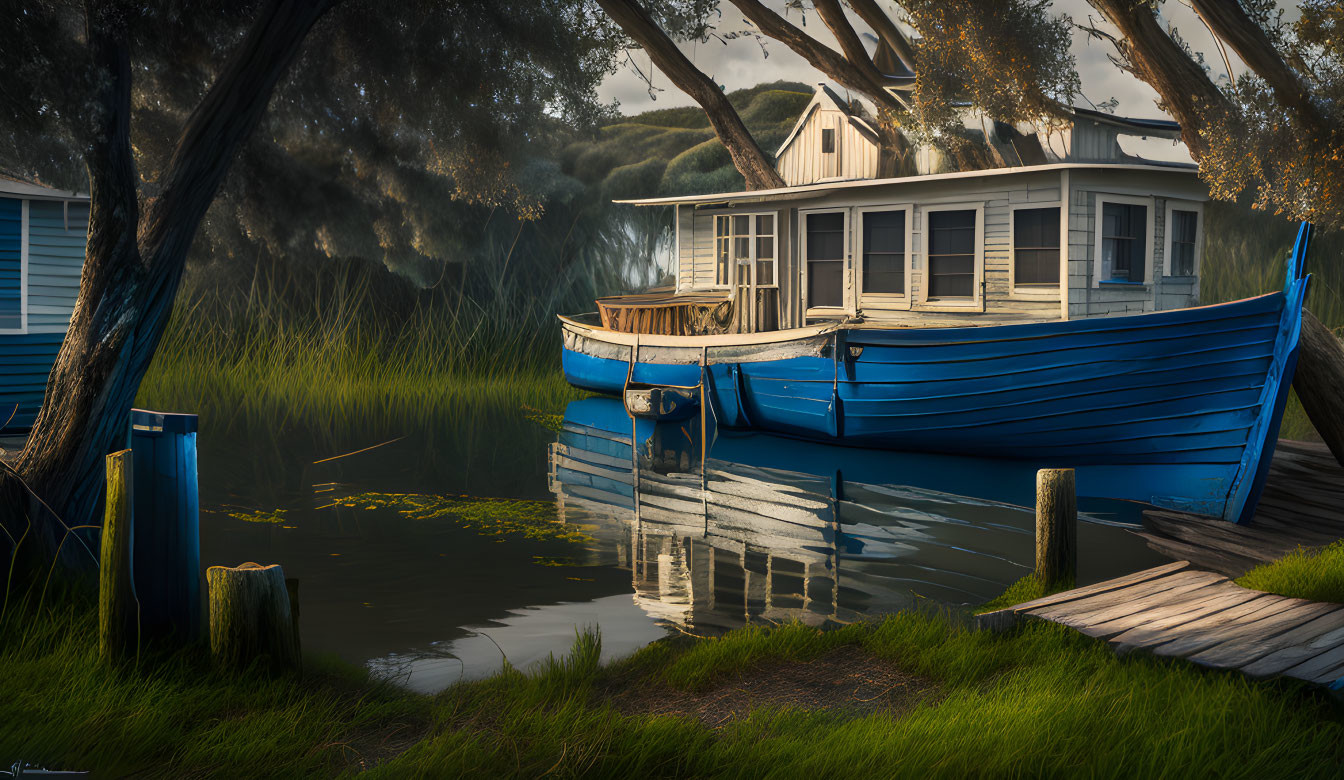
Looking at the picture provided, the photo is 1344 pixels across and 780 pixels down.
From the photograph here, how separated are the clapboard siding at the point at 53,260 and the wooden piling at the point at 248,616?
8614 millimetres

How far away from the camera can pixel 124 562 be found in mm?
5148

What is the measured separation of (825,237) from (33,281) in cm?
1038

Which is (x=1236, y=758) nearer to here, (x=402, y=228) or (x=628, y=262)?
(x=402, y=228)

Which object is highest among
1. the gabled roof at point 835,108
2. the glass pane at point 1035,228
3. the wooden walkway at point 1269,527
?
the gabled roof at point 835,108

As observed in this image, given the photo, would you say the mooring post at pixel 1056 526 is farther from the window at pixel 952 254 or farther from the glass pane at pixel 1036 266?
the window at pixel 952 254

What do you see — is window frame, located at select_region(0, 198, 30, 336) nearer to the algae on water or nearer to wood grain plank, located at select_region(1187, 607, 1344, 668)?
the algae on water

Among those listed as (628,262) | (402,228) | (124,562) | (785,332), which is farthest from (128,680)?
(628,262)

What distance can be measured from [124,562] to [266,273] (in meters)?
18.0

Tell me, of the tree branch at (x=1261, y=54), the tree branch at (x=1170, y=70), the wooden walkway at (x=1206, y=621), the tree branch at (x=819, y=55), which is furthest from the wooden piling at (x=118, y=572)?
the tree branch at (x=819, y=55)

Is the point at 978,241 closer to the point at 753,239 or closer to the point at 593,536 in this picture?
the point at 753,239

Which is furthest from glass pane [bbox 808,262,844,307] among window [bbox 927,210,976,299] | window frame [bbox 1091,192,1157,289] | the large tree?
the large tree

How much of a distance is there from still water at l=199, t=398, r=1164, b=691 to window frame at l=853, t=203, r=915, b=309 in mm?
2298

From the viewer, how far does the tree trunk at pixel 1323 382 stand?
1134 cm

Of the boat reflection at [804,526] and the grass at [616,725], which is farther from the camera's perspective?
the boat reflection at [804,526]
